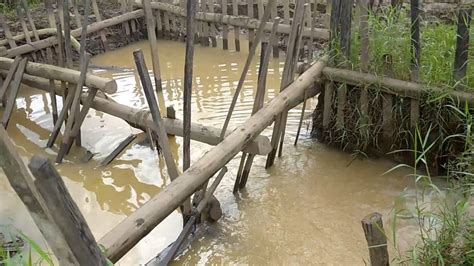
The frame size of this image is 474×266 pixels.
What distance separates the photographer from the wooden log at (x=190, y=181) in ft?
9.50

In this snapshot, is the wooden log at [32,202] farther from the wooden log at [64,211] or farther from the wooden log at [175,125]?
the wooden log at [175,125]

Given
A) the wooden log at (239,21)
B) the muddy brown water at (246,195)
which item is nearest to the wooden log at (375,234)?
the muddy brown water at (246,195)

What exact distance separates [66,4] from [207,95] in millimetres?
2214

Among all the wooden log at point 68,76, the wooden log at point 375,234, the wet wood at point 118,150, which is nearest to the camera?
the wooden log at point 375,234

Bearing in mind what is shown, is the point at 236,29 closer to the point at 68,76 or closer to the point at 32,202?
the point at 68,76

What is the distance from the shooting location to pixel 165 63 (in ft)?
25.4

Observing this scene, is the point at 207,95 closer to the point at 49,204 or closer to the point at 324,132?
the point at 324,132

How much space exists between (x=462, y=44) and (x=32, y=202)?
3.21 meters

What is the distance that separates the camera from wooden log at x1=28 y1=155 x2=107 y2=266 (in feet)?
5.14

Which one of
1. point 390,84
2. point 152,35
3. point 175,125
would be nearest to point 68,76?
point 175,125

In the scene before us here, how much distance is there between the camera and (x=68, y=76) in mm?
4898

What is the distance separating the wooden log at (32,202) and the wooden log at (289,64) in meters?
2.74

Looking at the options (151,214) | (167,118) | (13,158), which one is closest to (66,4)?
(167,118)

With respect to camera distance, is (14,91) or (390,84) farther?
(14,91)
